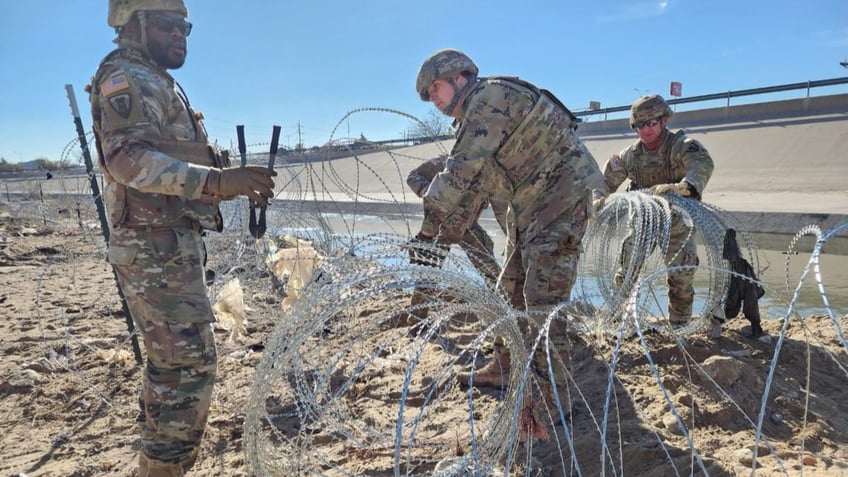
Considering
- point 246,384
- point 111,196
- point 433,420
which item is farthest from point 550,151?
point 246,384

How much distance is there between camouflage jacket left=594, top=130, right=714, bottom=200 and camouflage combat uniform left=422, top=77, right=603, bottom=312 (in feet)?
3.87

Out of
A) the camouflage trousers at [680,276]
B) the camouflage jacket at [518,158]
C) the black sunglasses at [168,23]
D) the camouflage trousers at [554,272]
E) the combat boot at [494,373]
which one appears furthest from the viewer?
the camouflage trousers at [680,276]

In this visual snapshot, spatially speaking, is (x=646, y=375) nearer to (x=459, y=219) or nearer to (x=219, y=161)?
(x=459, y=219)

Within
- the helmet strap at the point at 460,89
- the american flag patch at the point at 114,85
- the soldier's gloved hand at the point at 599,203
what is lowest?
the soldier's gloved hand at the point at 599,203

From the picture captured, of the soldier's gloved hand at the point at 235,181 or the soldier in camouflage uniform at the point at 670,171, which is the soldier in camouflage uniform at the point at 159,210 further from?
the soldier in camouflage uniform at the point at 670,171

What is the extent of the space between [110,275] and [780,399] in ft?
25.2

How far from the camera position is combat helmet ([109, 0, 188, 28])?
2.15m

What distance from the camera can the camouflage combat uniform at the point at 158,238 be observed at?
1988mm

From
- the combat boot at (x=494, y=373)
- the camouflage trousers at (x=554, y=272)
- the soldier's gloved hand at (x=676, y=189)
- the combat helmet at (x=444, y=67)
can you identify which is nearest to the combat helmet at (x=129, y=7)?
the combat helmet at (x=444, y=67)

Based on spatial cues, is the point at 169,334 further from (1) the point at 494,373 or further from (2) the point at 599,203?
(2) the point at 599,203

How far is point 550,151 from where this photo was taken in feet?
9.02

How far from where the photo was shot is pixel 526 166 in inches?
108

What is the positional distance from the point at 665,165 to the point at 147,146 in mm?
3587

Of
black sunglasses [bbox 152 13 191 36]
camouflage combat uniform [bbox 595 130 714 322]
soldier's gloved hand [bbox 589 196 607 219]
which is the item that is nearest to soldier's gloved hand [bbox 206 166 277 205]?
black sunglasses [bbox 152 13 191 36]
